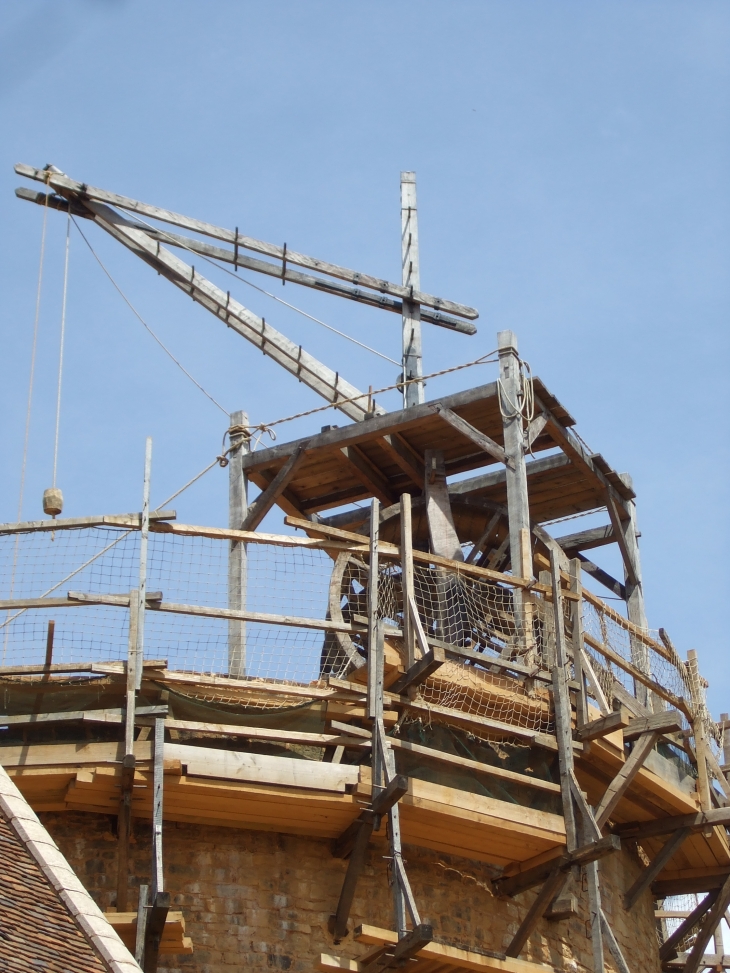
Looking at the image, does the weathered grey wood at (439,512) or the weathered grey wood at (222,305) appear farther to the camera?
the weathered grey wood at (222,305)

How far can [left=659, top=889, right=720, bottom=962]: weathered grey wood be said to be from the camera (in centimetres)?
1686

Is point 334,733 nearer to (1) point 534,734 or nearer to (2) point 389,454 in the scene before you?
(1) point 534,734

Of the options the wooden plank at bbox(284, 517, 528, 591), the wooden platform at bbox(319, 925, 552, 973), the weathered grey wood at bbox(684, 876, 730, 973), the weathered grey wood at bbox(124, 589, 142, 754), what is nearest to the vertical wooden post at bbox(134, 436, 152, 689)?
the weathered grey wood at bbox(124, 589, 142, 754)

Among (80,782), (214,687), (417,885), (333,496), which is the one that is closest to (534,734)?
(417,885)

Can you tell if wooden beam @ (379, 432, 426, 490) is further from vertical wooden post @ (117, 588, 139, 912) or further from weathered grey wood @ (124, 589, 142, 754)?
vertical wooden post @ (117, 588, 139, 912)

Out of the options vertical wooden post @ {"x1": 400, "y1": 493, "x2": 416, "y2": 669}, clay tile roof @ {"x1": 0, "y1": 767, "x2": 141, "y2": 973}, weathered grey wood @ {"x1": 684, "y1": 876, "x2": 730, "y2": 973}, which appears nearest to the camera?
clay tile roof @ {"x1": 0, "y1": 767, "x2": 141, "y2": 973}

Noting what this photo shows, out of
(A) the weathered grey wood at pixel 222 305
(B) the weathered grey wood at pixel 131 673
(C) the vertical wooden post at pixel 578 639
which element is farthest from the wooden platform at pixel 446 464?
(B) the weathered grey wood at pixel 131 673

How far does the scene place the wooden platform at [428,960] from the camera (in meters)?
12.9

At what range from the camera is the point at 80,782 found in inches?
517

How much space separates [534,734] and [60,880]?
4.61 m

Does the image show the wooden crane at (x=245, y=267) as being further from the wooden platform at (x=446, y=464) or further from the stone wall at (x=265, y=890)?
the stone wall at (x=265, y=890)

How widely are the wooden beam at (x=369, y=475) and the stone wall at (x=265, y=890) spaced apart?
16.5 feet

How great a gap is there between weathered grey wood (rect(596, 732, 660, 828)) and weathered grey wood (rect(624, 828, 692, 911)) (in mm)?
1211

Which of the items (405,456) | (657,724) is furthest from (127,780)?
(405,456)
